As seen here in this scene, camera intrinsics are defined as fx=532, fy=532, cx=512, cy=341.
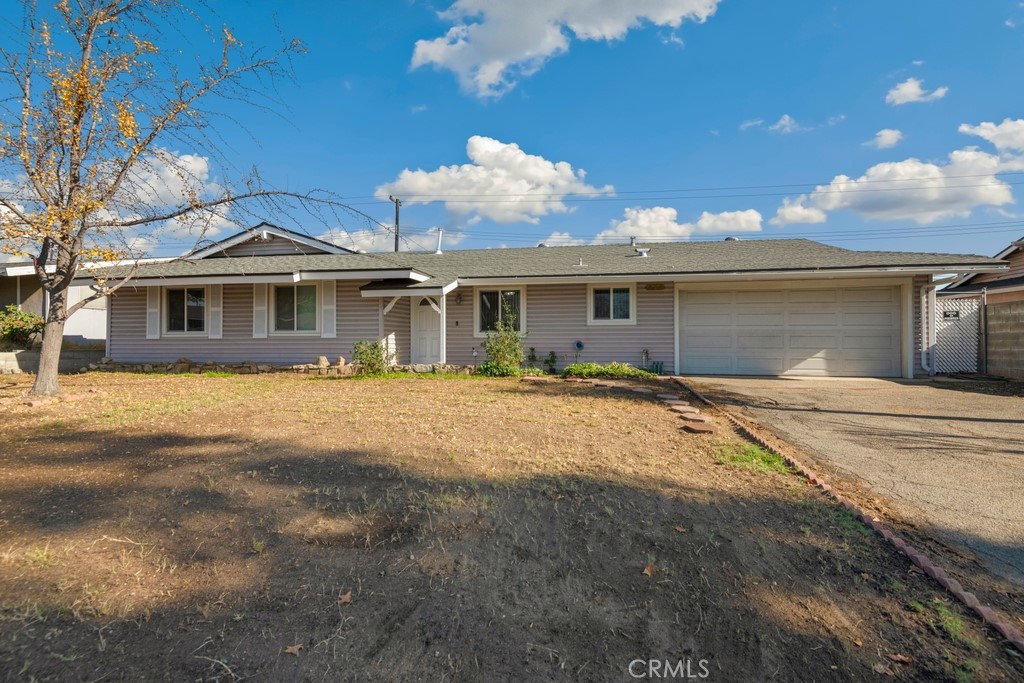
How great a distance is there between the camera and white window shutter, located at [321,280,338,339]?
13.8 metres

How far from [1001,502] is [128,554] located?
5.68 metres

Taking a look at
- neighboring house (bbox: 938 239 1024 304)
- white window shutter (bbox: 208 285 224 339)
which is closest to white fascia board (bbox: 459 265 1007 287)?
neighboring house (bbox: 938 239 1024 304)

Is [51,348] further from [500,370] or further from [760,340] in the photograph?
[760,340]

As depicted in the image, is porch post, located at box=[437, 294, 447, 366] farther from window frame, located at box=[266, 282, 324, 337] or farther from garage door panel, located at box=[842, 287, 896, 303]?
garage door panel, located at box=[842, 287, 896, 303]

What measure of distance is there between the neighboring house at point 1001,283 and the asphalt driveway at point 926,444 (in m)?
4.31

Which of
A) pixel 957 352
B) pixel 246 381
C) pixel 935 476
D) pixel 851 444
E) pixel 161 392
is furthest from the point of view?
pixel 957 352

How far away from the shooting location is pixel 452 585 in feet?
8.61

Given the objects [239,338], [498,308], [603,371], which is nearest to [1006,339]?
[603,371]

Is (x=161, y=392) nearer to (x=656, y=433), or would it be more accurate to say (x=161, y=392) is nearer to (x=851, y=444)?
(x=656, y=433)

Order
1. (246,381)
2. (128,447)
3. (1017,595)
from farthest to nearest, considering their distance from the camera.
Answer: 1. (246,381)
2. (128,447)
3. (1017,595)

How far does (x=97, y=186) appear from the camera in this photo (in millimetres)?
7812

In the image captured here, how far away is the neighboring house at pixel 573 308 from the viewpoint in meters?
12.4

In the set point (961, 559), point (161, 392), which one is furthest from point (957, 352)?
point (161, 392)

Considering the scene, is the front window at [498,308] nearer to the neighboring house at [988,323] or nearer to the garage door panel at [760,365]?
the garage door panel at [760,365]
